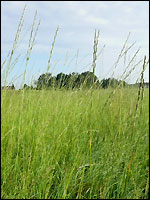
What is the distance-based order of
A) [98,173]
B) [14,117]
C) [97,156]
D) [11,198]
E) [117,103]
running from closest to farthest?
[11,198], [98,173], [97,156], [14,117], [117,103]

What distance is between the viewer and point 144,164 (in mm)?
1612

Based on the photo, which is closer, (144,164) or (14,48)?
(14,48)

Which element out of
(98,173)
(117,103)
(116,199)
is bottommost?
(116,199)

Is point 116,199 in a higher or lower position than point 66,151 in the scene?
lower

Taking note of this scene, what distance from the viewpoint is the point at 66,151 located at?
1541mm

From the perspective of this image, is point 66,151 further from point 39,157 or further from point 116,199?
point 116,199

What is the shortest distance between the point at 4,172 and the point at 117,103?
1420 millimetres

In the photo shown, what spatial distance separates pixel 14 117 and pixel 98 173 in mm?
857

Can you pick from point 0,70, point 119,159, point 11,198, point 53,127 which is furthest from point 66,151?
point 0,70

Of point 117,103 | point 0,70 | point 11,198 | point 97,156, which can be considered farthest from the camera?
point 117,103

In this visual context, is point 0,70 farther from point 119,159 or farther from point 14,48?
point 119,159

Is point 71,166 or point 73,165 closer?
point 73,165

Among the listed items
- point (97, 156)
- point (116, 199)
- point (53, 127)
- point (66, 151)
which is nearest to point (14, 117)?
point (53, 127)

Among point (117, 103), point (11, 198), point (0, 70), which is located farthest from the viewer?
point (117, 103)
